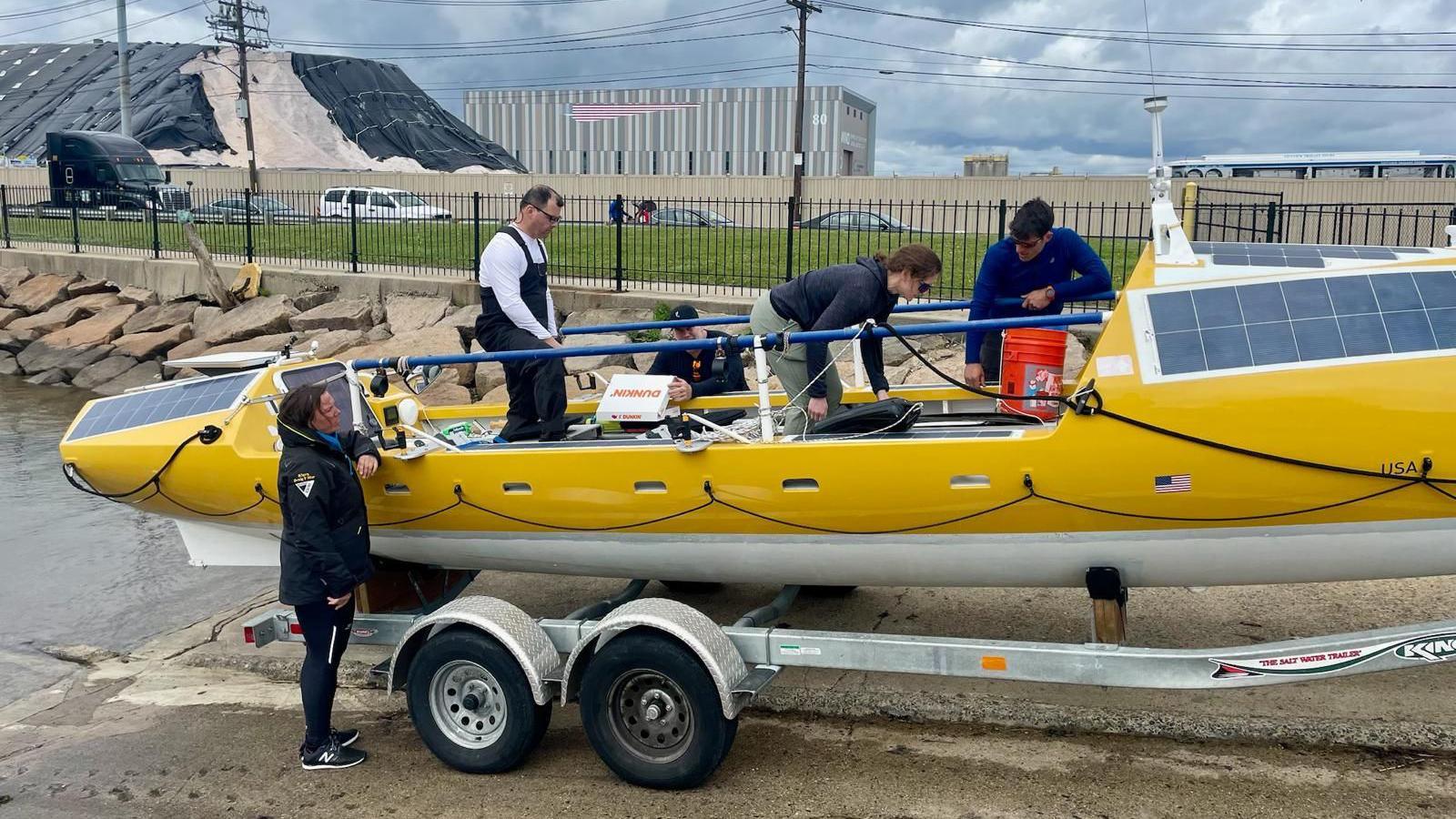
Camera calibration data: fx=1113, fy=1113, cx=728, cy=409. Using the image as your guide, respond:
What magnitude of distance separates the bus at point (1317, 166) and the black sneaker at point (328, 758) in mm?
33035

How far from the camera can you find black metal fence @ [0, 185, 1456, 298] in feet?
53.5

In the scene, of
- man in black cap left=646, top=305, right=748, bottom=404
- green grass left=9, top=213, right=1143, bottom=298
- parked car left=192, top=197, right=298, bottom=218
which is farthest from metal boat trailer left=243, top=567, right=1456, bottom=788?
parked car left=192, top=197, right=298, bottom=218

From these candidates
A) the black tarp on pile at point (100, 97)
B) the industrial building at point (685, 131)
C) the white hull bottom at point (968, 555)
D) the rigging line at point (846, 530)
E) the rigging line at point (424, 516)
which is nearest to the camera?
the white hull bottom at point (968, 555)

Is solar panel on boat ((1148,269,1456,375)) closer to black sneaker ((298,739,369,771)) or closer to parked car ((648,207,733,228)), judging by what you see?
black sneaker ((298,739,369,771))

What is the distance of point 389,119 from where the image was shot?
70.3 m

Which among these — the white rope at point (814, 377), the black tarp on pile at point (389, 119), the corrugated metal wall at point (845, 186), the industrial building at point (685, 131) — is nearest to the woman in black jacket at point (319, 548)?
the white rope at point (814, 377)

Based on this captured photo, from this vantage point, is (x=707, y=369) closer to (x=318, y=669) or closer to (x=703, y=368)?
(x=703, y=368)

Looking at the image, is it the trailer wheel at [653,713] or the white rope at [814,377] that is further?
the white rope at [814,377]

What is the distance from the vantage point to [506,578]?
790 cm

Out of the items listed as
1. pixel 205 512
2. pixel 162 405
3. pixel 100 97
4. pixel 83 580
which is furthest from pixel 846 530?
pixel 100 97

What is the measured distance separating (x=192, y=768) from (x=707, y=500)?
2.78m

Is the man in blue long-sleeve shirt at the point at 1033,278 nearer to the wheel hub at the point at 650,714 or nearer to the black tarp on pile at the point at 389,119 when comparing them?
the wheel hub at the point at 650,714

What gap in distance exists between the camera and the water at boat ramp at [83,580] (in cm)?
742

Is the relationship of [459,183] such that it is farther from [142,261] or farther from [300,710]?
[300,710]
